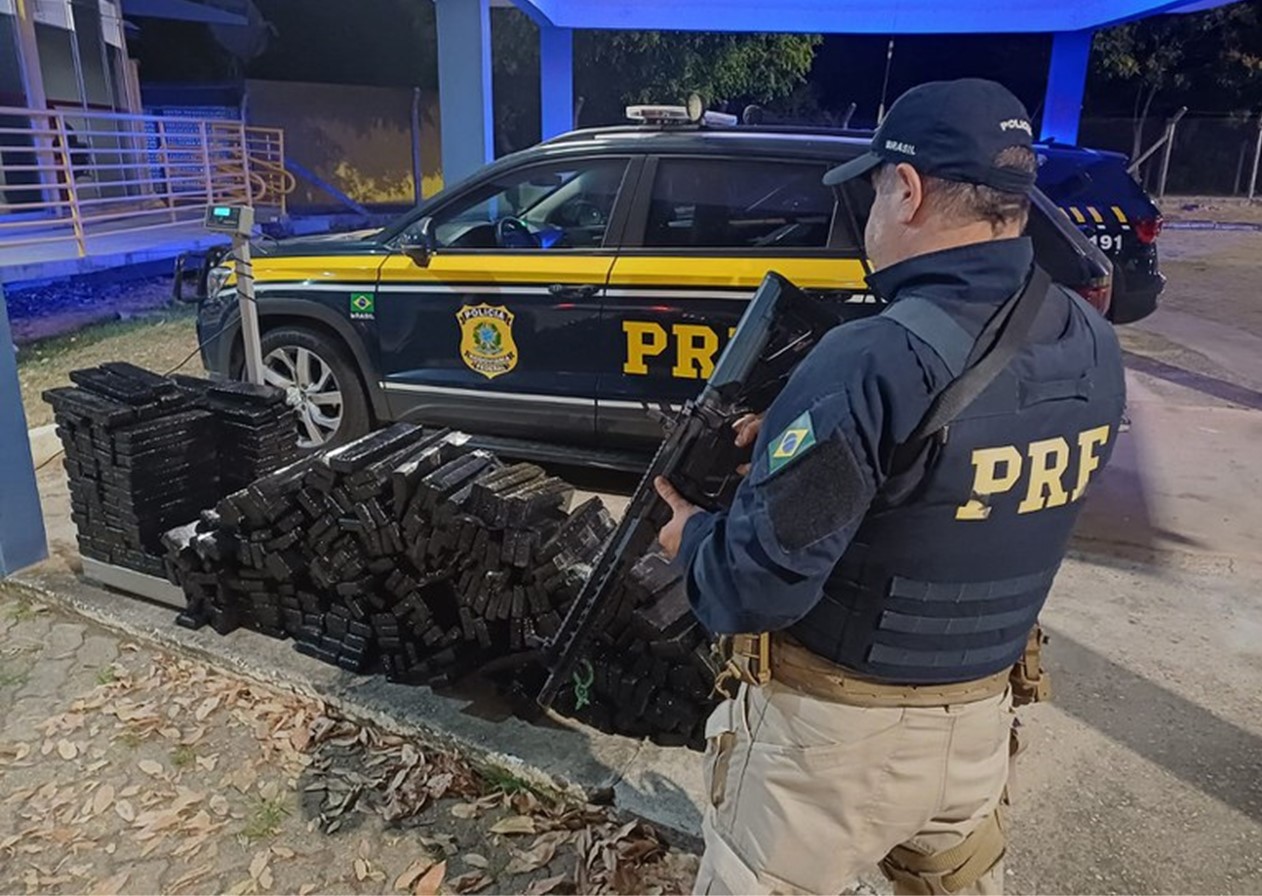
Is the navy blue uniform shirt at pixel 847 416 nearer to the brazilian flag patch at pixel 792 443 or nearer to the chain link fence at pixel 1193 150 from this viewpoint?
the brazilian flag patch at pixel 792 443

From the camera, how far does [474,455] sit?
137 inches

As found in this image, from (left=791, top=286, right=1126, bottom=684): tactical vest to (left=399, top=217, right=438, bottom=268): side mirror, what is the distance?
3.65m

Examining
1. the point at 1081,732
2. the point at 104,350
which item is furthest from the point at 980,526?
the point at 104,350

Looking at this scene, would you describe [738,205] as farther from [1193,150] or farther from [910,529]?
[1193,150]

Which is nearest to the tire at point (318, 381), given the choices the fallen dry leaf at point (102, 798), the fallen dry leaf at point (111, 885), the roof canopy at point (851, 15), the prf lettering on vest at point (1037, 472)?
the fallen dry leaf at point (102, 798)

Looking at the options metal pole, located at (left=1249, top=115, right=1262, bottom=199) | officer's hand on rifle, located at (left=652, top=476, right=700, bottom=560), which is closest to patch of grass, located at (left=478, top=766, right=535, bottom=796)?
officer's hand on rifle, located at (left=652, top=476, right=700, bottom=560)

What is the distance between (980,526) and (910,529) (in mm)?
110

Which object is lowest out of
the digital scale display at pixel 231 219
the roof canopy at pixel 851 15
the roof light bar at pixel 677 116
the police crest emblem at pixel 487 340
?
the police crest emblem at pixel 487 340

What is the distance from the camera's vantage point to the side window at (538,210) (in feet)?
15.3

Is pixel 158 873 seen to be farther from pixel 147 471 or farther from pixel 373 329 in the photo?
pixel 373 329

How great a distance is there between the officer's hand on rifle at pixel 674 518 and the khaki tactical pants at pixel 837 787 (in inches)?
11.5

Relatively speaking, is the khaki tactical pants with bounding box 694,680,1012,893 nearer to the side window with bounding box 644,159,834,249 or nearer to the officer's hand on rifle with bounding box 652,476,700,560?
the officer's hand on rifle with bounding box 652,476,700,560

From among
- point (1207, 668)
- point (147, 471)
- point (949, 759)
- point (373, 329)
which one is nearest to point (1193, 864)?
point (1207, 668)

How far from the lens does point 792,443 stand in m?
1.36
